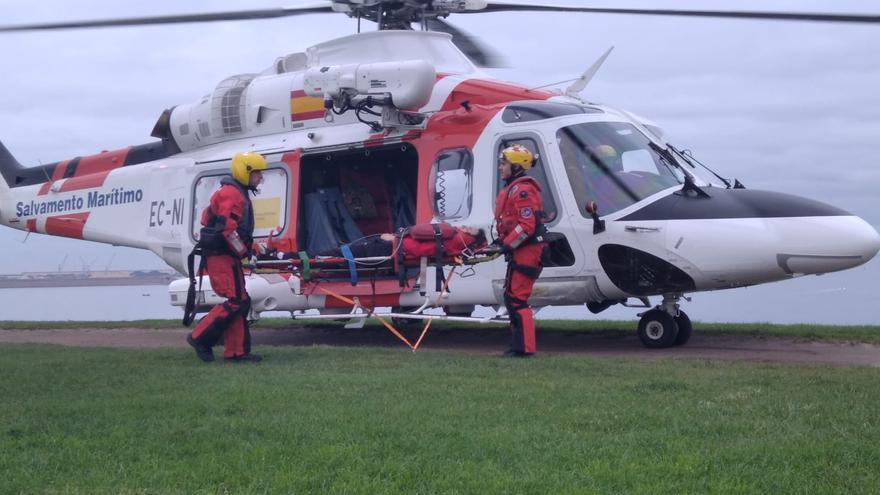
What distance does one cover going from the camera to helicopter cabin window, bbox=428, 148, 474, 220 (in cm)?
1093

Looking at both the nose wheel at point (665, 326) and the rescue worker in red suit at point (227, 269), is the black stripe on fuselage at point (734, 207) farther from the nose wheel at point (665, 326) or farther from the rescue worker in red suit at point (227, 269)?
the rescue worker in red suit at point (227, 269)

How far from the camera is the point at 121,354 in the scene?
950 centimetres

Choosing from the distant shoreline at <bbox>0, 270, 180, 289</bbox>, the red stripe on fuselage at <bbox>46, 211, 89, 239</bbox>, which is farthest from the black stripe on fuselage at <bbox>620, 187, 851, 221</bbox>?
the distant shoreline at <bbox>0, 270, 180, 289</bbox>

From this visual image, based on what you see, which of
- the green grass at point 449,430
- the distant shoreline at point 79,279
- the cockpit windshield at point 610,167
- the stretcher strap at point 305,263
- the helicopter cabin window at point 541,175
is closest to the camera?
the green grass at point 449,430

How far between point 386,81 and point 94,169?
18.3 feet

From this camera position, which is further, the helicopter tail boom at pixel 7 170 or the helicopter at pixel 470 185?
the helicopter tail boom at pixel 7 170

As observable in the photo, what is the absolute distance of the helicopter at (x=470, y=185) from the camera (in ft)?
30.9

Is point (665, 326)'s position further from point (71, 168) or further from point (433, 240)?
point (71, 168)

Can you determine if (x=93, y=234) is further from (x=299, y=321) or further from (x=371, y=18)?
(x=371, y=18)

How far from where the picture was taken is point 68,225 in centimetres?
1438

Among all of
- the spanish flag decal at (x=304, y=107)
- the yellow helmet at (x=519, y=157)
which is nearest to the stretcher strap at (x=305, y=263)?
the spanish flag decal at (x=304, y=107)

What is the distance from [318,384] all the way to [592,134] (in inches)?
183

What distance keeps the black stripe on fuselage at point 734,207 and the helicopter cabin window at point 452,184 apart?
188cm

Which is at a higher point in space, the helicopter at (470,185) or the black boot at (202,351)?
the helicopter at (470,185)
